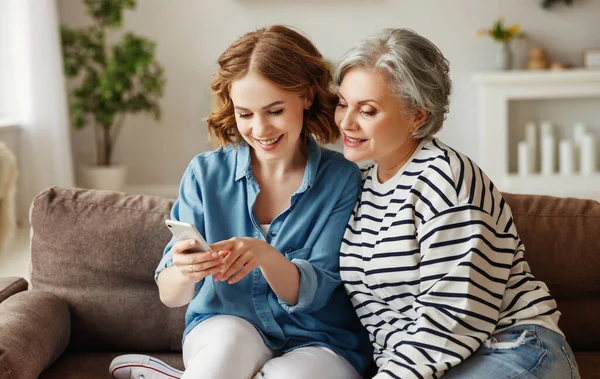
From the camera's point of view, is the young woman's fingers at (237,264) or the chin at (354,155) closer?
the young woman's fingers at (237,264)

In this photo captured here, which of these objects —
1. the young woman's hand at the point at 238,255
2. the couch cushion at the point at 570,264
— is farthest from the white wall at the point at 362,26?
the young woman's hand at the point at 238,255

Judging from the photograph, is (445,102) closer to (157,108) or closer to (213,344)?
(213,344)

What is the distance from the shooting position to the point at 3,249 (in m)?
2.49

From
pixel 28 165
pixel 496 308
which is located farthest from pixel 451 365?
pixel 28 165

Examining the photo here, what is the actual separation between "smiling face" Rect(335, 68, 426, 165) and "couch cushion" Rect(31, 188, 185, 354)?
56 centimetres

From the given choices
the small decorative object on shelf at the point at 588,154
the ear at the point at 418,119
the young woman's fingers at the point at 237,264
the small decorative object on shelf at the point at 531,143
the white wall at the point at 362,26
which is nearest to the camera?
the young woman's fingers at the point at 237,264

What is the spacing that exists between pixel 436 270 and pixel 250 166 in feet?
1.69

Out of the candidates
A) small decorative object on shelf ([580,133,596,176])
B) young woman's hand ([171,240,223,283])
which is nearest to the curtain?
small decorative object on shelf ([580,133,596,176])

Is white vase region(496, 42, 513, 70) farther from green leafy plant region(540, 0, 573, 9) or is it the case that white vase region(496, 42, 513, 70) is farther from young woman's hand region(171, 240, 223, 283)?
young woman's hand region(171, 240, 223, 283)

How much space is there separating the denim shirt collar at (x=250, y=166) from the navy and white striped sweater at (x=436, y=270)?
0.50 feet

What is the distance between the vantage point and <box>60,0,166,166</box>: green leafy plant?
5238 mm

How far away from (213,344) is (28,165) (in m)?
3.88

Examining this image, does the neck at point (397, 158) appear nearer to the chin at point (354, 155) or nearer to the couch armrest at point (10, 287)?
the chin at point (354, 155)

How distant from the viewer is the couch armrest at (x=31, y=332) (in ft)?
5.10
